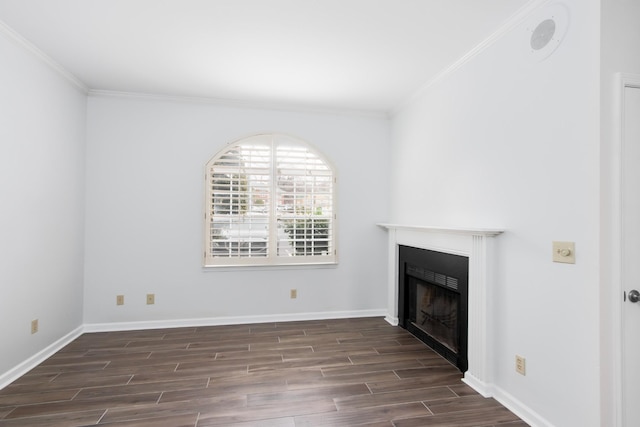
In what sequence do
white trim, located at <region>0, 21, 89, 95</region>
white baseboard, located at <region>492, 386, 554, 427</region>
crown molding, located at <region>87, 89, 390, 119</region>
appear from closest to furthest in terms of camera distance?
1. white baseboard, located at <region>492, 386, 554, 427</region>
2. white trim, located at <region>0, 21, 89, 95</region>
3. crown molding, located at <region>87, 89, 390, 119</region>

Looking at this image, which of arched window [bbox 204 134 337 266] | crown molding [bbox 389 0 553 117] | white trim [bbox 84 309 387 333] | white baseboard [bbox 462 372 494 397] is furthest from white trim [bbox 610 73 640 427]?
arched window [bbox 204 134 337 266]

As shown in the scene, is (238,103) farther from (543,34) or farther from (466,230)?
(543,34)

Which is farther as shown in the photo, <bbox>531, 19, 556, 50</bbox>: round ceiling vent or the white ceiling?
the white ceiling

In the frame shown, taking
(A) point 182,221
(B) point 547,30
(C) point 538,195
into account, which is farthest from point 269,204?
(B) point 547,30

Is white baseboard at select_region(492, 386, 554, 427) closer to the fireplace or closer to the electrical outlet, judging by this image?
the electrical outlet

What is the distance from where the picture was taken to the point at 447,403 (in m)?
2.33

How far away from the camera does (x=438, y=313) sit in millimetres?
3289

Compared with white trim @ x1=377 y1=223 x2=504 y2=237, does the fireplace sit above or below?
below

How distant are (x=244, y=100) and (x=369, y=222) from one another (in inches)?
82.3

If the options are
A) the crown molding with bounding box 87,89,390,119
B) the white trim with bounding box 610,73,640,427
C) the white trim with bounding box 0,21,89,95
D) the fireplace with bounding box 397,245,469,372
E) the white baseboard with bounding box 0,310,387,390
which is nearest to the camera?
the white trim with bounding box 610,73,640,427

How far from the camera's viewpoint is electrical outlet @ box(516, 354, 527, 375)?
2.22 m

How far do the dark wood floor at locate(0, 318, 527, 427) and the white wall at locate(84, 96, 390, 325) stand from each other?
443 mm

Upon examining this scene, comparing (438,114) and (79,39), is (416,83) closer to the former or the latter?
(438,114)

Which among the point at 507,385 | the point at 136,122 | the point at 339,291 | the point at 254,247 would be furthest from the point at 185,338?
the point at 507,385
